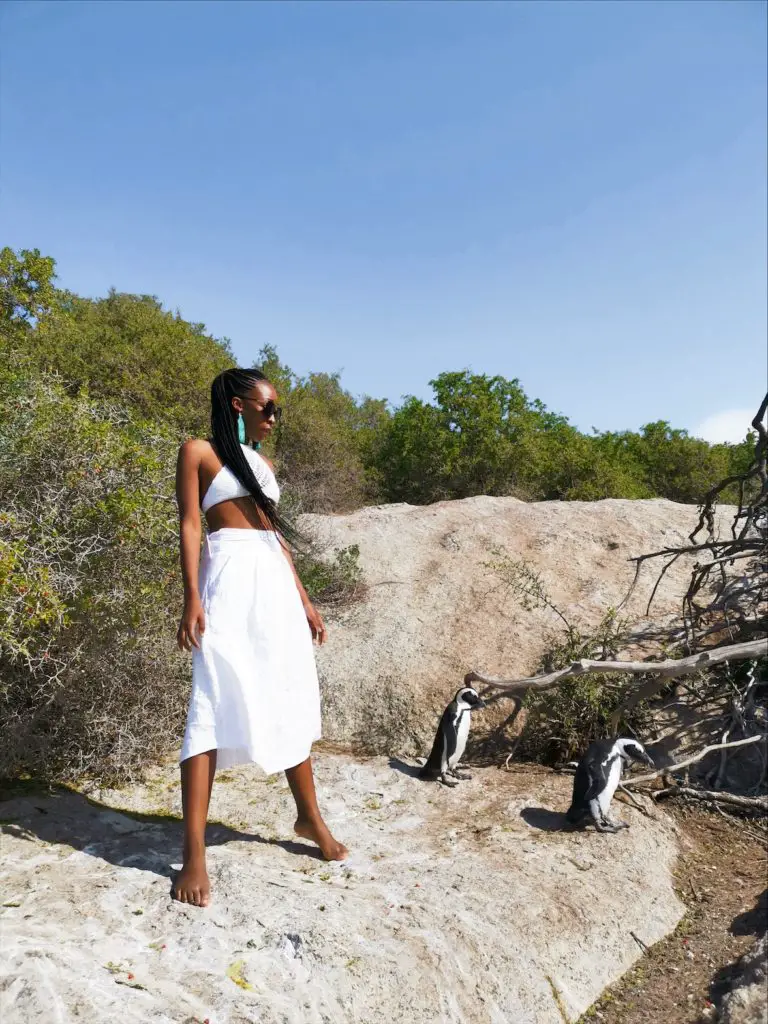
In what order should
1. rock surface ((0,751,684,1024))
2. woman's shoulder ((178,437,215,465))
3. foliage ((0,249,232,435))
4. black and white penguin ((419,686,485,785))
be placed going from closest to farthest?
1. rock surface ((0,751,684,1024))
2. woman's shoulder ((178,437,215,465))
3. black and white penguin ((419,686,485,785))
4. foliage ((0,249,232,435))

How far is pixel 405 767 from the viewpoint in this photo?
18.0 ft

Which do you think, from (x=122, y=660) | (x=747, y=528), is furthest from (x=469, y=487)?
(x=122, y=660)

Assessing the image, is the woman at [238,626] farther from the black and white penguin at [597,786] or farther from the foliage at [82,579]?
the black and white penguin at [597,786]

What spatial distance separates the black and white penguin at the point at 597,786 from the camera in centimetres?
429

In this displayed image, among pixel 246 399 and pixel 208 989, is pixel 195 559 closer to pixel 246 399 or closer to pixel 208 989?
pixel 246 399

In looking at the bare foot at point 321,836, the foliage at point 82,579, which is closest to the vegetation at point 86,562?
the foliage at point 82,579

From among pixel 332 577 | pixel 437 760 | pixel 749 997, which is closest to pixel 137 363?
pixel 332 577

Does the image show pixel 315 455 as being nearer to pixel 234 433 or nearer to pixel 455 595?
pixel 455 595

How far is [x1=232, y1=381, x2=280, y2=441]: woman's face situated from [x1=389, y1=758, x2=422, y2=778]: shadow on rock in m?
2.89

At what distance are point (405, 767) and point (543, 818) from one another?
4.08 feet

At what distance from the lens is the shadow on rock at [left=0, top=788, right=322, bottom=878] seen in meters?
3.60

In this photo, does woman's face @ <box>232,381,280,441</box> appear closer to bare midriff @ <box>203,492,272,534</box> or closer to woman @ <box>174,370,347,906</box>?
woman @ <box>174,370,347,906</box>

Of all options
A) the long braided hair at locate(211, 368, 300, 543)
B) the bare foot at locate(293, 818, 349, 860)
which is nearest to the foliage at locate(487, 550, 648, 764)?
the bare foot at locate(293, 818, 349, 860)

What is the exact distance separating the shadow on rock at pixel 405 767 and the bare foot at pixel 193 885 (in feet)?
7.84
